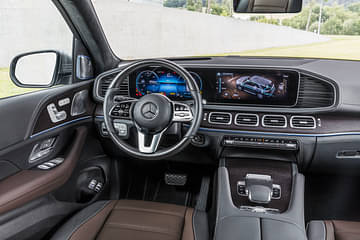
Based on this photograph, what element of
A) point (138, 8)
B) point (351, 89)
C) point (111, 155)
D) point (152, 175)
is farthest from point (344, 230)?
point (138, 8)

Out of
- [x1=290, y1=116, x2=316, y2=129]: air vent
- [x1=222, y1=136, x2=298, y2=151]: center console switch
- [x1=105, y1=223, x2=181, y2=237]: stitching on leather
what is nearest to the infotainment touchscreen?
[x1=290, y1=116, x2=316, y2=129]: air vent

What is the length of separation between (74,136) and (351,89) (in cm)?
179

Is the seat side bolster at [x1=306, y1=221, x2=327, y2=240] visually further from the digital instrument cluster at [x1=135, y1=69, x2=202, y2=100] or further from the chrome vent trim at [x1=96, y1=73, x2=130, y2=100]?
the chrome vent trim at [x1=96, y1=73, x2=130, y2=100]

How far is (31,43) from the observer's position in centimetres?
209

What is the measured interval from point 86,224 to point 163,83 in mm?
1008

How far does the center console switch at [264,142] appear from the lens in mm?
2014

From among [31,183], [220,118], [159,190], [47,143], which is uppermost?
[220,118]

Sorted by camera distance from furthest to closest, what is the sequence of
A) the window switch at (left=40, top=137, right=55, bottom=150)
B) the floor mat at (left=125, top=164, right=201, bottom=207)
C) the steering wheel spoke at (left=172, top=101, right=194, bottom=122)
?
the floor mat at (left=125, top=164, right=201, bottom=207)
the window switch at (left=40, top=137, right=55, bottom=150)
the steering wheel spoke at (left=172, top=101, right=194, bottom=122)

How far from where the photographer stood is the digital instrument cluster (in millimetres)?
2074

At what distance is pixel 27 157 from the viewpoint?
1668mm

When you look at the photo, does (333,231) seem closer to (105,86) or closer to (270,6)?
(270,6)

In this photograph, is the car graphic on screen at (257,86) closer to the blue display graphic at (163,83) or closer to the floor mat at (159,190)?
the blue display graphic at (163,83)

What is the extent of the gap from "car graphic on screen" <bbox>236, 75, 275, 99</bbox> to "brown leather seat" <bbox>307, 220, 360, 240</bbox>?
2.76 ft

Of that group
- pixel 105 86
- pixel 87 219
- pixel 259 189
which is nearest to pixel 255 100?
pixel 259 189
